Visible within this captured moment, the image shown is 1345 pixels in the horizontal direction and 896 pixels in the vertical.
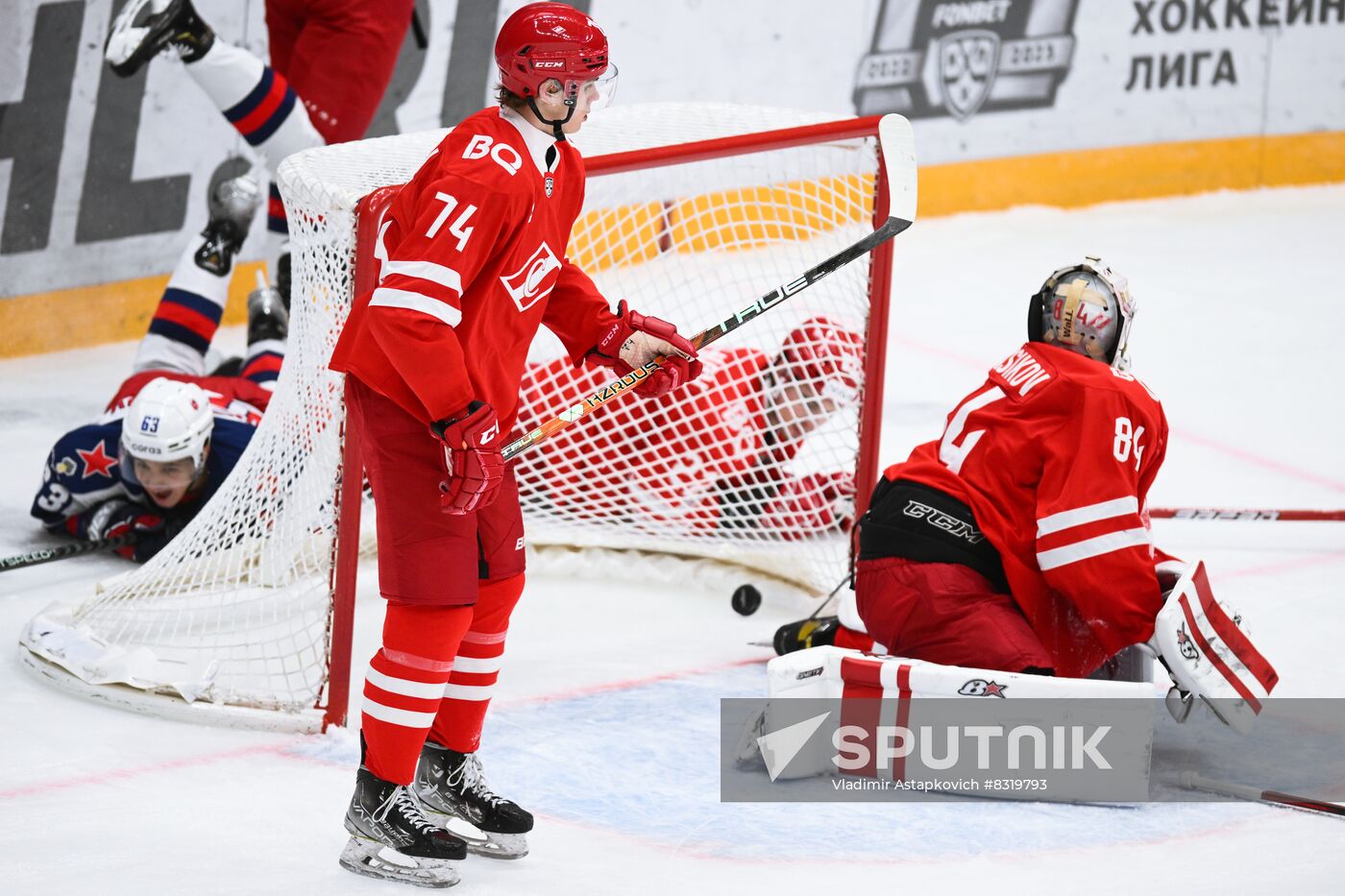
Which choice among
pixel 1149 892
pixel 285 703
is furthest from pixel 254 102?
pixel 1149 892

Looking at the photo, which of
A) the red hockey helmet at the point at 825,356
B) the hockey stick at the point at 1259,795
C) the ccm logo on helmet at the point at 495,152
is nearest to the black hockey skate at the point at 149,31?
the red hockey helmet at the point at 825,356

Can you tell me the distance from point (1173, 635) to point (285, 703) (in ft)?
4.55

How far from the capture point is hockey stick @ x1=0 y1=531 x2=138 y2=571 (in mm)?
3561

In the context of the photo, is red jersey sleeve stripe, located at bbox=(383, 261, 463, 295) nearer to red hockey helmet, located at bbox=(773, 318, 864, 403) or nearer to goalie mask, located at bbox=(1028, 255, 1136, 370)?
goalie mask, located at bbox=(1028, 255, 1136, 370)

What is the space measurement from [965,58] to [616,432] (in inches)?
132

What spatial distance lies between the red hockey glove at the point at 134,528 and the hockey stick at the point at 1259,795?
2060mm

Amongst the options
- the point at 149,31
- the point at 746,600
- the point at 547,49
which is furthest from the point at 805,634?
the point at 149,31

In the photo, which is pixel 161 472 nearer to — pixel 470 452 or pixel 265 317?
pixel 265 317

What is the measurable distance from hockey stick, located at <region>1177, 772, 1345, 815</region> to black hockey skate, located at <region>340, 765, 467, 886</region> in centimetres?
114

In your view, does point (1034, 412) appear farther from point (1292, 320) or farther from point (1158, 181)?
point (1158, 181)

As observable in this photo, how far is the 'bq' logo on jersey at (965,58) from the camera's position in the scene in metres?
6.50

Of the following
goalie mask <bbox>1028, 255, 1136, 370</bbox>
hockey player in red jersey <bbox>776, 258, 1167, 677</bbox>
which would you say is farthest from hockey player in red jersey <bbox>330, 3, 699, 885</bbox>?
goalie mask <bbox>1028, 255, 1136, 370</bbox>

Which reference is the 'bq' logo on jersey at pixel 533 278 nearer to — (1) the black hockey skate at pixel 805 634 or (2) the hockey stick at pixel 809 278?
(2) the hockey stick at pixel 809 278

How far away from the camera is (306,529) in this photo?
3.01 meters
